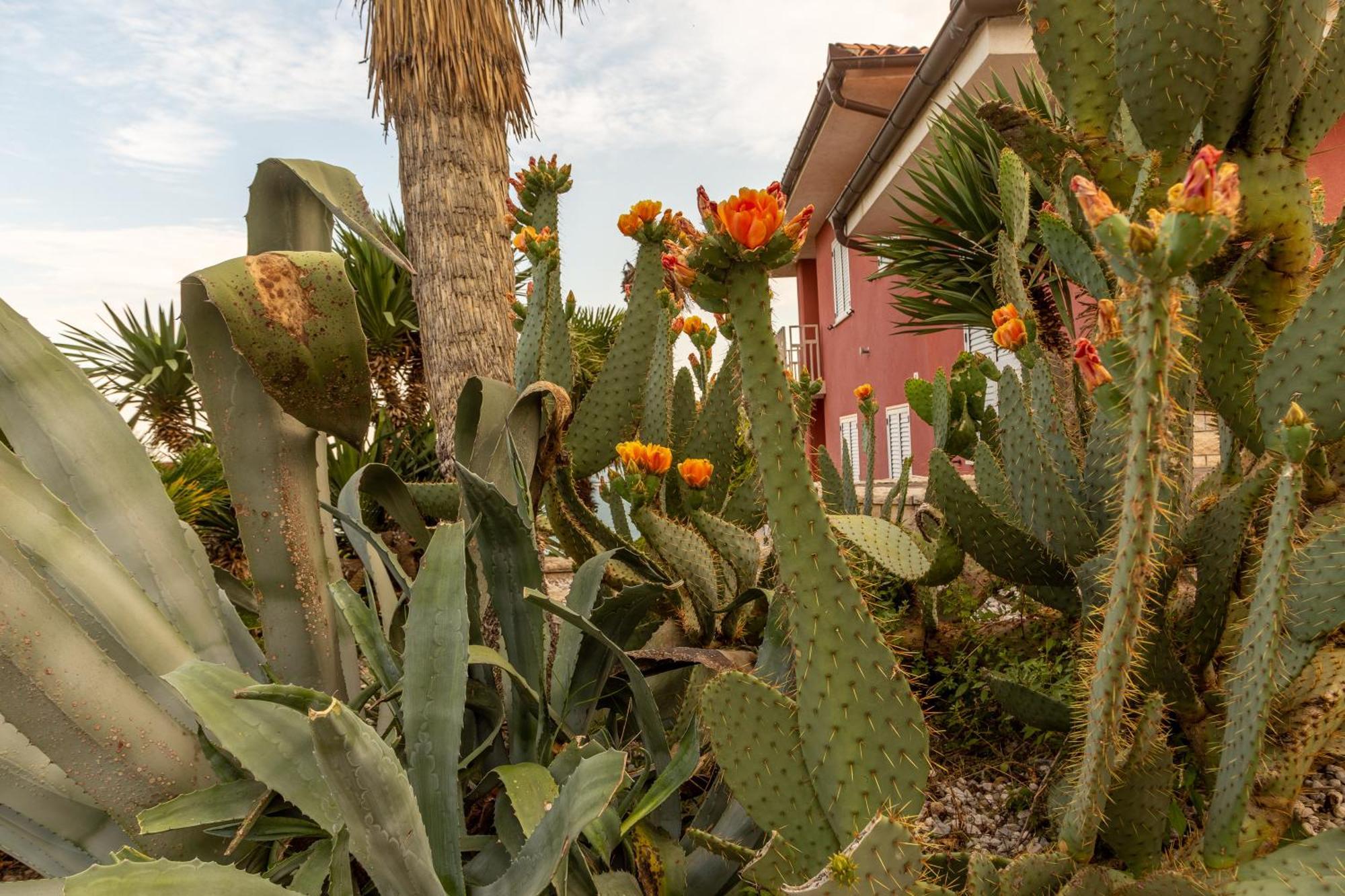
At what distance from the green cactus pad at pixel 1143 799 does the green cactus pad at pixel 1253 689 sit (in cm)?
6

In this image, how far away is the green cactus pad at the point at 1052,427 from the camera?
6.06 ft

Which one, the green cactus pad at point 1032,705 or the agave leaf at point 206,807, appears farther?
the green cactus pad at point 1032,705

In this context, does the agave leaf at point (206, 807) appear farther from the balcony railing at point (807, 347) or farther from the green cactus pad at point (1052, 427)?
the balcony railing at point (807, 347)

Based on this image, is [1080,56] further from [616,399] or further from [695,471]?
[616,399]

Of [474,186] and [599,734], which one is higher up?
[474,186]

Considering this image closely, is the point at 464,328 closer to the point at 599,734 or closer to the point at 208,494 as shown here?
the point at 208,494

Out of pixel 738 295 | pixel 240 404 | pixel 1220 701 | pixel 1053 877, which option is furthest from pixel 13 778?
pixel 1220 701

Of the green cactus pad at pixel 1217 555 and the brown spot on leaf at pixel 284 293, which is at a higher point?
the brown spot on leaf at pixel 284 293

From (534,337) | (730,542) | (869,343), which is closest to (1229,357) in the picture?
(730,542)

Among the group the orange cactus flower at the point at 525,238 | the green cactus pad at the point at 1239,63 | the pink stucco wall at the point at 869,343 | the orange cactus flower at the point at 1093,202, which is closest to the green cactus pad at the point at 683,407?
the orange cactus flower at the point at 525,238

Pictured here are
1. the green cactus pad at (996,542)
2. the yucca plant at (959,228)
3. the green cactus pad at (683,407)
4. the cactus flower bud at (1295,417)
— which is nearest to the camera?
the cactus flower bud at (1295,417)

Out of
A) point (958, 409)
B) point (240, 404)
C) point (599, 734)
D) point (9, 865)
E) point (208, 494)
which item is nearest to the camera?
point (240, 404)

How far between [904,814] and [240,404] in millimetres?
1259

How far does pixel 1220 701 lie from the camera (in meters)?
1.53
